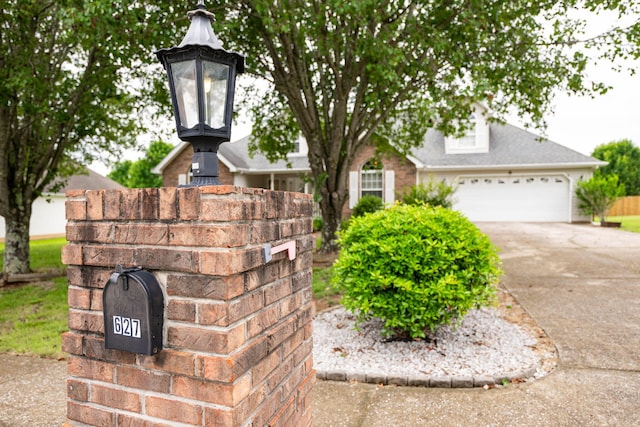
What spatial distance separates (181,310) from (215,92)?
1197 millimetres

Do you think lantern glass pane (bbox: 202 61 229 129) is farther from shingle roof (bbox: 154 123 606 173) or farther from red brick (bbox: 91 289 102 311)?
shingle roof (bbox: 154 123 606 173)

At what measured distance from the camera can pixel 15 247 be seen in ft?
27.9

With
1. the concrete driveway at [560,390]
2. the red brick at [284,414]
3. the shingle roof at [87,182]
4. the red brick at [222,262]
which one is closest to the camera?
the red brick at [222,262]

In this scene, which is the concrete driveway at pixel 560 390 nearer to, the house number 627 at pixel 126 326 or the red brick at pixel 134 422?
the red brick at pixel 134 422

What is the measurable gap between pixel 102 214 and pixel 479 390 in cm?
293

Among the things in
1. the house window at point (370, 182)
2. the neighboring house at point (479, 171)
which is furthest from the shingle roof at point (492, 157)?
the house window at point (370, 182)

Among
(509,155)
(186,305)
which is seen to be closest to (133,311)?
(186,305)

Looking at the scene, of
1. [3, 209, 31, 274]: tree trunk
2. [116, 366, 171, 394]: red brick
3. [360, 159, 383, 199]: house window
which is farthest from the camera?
[360, 159, 383, 199]: house window

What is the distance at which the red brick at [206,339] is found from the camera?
54.2 inches

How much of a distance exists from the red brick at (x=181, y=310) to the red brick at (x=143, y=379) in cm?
21

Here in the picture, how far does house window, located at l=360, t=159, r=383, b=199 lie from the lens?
1802cm

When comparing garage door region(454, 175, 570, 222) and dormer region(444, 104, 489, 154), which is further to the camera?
dormer region(444, 104, 489, 154)

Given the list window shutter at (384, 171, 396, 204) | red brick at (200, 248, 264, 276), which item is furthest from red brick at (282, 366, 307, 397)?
window shutter at (384, 171, 396, 204)

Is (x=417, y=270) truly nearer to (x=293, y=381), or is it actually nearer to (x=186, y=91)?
(x=293, y=381)
